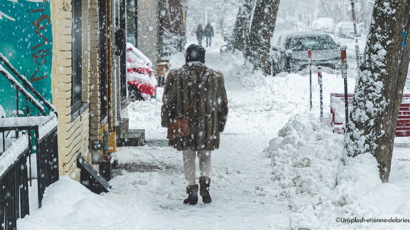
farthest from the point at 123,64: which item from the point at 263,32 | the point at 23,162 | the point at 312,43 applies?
the point at 312,43

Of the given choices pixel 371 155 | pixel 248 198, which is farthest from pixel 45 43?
pixel 371 155

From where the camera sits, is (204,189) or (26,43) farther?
(204,189)

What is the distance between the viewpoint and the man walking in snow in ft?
18.7

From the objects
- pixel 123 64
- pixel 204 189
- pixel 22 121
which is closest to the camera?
pixel 22 121

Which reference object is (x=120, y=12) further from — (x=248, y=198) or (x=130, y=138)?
(x=248, y=198)

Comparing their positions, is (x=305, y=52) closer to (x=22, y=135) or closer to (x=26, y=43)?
(x=26, y=43)

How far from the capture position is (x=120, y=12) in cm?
1077

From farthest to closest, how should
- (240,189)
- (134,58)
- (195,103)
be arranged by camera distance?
(134,58)
(240,189)
(195,103)

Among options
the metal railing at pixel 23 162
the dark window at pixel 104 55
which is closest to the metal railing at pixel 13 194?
the metal railing at pixel 23 162

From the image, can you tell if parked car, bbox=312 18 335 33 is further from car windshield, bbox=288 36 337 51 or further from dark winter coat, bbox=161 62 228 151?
dark winter coat, bbox=161 62 228 151

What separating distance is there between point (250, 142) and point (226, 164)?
6.09ft

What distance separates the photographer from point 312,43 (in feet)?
64.6

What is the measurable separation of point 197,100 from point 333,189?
1807 millimetres

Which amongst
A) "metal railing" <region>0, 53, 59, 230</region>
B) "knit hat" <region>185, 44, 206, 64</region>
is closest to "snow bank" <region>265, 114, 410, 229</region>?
"knit hat" <region>185, 44, 206, 64</region>
